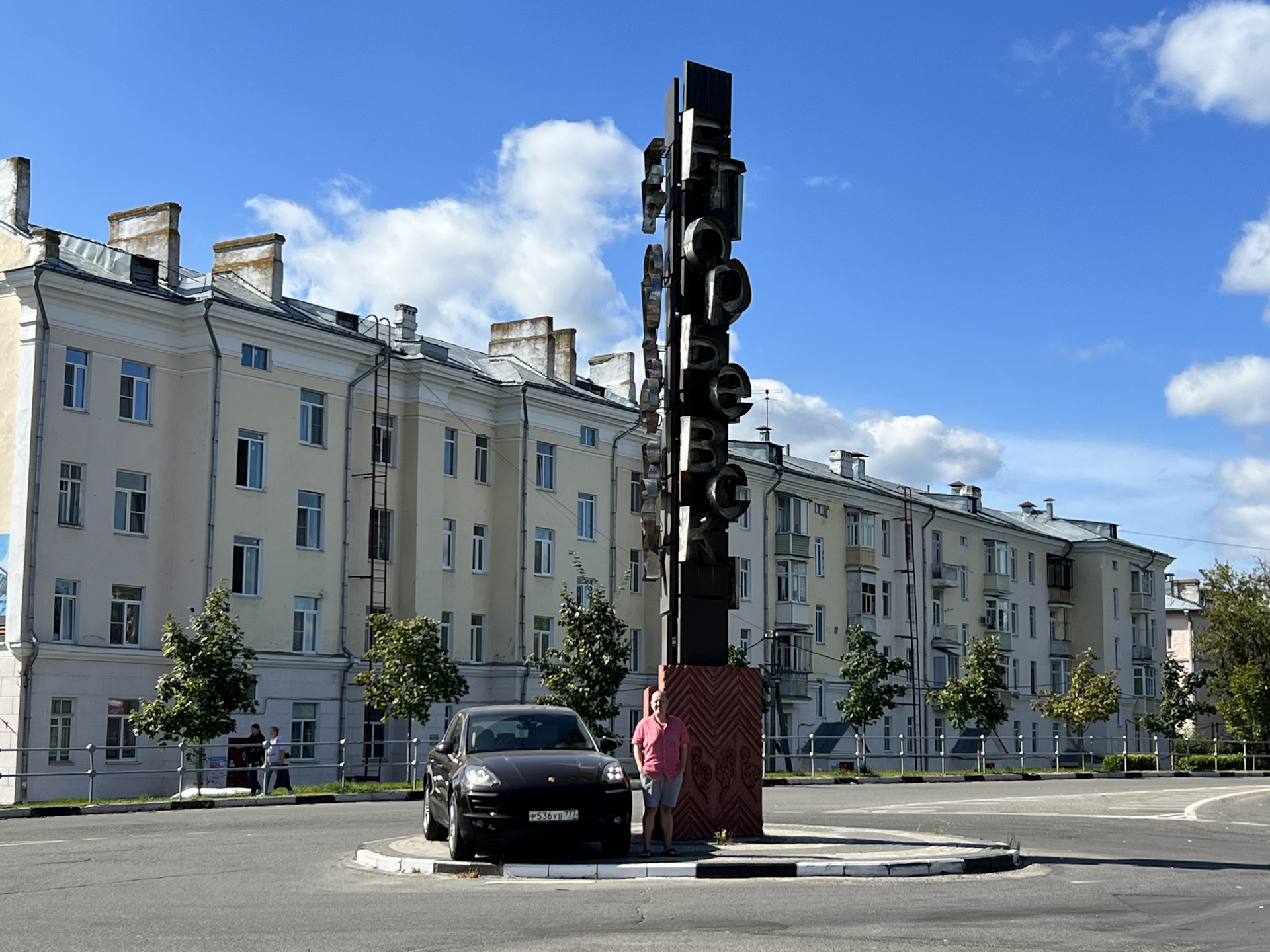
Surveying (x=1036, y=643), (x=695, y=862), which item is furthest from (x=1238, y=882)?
(x=1036, y=643)

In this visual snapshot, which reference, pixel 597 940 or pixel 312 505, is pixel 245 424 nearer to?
pixel 312 505

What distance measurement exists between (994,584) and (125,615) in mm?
50577

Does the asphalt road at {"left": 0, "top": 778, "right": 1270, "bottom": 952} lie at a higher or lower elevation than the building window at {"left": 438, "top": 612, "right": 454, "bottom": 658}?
lower

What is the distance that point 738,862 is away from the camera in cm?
1448

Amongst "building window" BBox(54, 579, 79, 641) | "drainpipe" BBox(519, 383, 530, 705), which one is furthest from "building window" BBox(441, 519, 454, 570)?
"building window" BBox(54, 579, 79, 641)

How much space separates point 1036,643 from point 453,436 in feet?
146

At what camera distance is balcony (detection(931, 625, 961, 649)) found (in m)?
72.6

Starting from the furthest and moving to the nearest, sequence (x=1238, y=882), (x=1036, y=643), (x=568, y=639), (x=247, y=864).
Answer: (x=1036, y=643), (x=568, y=639), (x=247, y=864), (x=1238, y=882)

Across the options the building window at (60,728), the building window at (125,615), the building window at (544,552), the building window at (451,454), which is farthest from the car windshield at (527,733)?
the building window at (544,552)

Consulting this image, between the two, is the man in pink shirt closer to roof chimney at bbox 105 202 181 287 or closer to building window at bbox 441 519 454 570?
roof chimney at bbox 105 202 181 287

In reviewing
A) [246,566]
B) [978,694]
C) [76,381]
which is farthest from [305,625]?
[978,694]

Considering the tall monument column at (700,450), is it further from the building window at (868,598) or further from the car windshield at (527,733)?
the building window at (868,598)

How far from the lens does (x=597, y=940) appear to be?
33.3ft

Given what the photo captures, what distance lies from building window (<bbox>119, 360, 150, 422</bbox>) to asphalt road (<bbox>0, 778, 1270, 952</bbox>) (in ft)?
68.3
